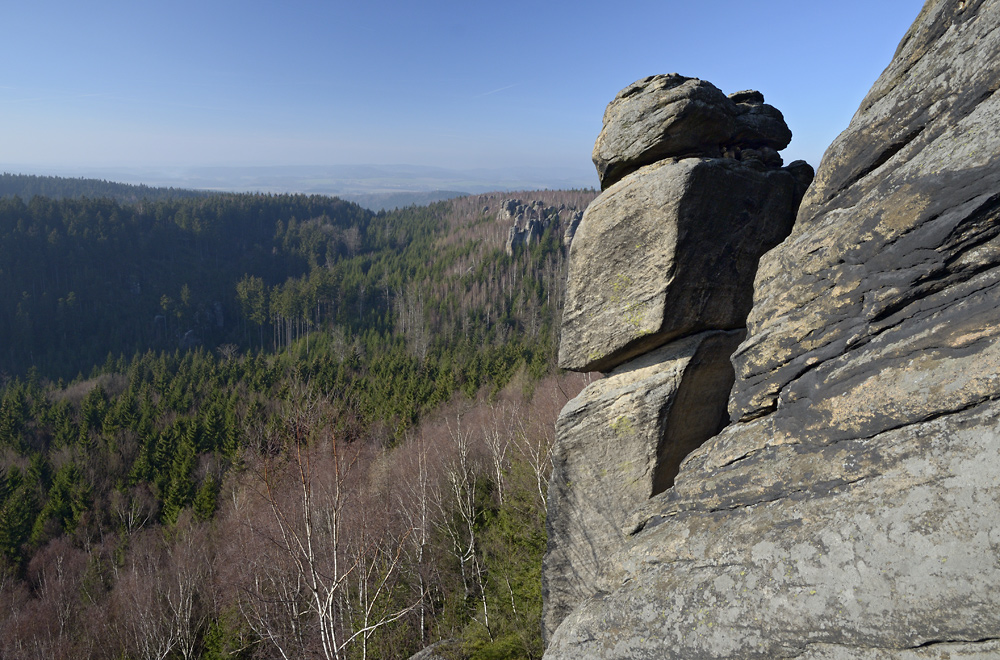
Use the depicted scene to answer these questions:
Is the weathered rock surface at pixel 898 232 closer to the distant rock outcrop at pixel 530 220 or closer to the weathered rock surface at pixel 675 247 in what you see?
the weathered rock surface at pixel 675 247

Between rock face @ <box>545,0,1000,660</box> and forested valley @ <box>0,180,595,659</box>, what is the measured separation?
5047 millimetres

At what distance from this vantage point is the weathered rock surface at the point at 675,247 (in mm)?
7934

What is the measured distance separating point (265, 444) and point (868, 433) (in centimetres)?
4267

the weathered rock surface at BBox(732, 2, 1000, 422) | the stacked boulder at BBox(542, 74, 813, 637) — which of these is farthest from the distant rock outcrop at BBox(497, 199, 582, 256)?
the weathered rock surface at BBox(732, 2, 1000, 422)

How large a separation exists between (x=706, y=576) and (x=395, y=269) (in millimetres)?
137726

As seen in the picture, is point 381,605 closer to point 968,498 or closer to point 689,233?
point 689,233

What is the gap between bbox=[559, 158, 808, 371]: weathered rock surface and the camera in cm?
793

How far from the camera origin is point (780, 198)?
852cm

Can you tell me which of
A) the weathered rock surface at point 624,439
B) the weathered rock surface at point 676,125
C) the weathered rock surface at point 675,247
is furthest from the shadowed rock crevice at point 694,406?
the weathered rock surface at point 676,125

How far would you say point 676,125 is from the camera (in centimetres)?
830

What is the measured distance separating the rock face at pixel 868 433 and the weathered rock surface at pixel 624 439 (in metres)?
1.65

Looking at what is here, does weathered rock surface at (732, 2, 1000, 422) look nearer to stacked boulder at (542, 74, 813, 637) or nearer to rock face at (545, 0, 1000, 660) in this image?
rock face at (545, 0, 1000, 660)

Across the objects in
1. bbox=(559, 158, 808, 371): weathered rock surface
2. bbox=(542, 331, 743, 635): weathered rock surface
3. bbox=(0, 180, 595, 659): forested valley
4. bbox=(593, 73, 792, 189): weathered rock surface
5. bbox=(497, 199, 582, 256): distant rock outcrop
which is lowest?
bbox=(0, 180, 595, 659): forested valley

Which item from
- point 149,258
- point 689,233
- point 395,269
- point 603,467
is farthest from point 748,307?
point 149,258
